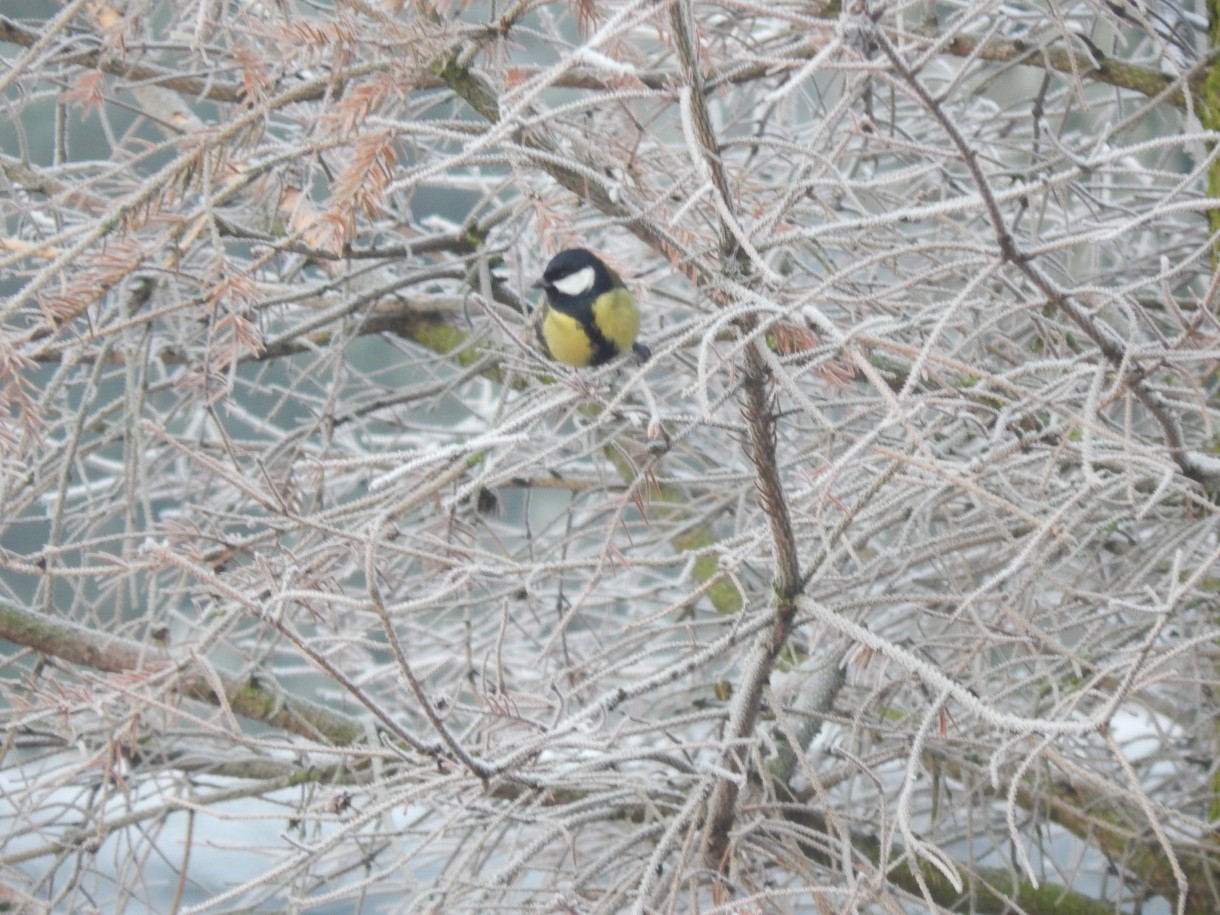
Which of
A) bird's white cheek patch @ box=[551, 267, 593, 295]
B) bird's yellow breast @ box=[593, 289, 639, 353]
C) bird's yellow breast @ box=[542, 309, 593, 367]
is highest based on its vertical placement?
bird's white cheek patch @ box=[551, 267, 593, 295]

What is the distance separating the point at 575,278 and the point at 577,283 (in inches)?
1.0

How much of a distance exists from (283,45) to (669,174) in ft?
2.09

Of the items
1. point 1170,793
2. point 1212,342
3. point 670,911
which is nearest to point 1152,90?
point 1212,342

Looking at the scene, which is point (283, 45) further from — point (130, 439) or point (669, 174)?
point (130, 439)

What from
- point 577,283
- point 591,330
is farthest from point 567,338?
point 577,283

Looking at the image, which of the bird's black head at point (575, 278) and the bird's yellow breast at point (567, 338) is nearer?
the bird's black head at point (575, 278)

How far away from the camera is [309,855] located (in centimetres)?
156

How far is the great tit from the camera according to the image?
286cm

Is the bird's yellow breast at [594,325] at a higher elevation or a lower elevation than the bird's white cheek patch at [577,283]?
lower

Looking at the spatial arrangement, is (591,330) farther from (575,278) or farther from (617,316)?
(575,278)

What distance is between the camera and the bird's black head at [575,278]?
9.11 ft

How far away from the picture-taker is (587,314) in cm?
296

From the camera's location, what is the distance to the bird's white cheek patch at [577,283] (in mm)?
2848

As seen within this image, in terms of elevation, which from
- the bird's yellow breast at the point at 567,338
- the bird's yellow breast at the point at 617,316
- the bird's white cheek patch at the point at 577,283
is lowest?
the bird's yellow breast at the point at 567,338
